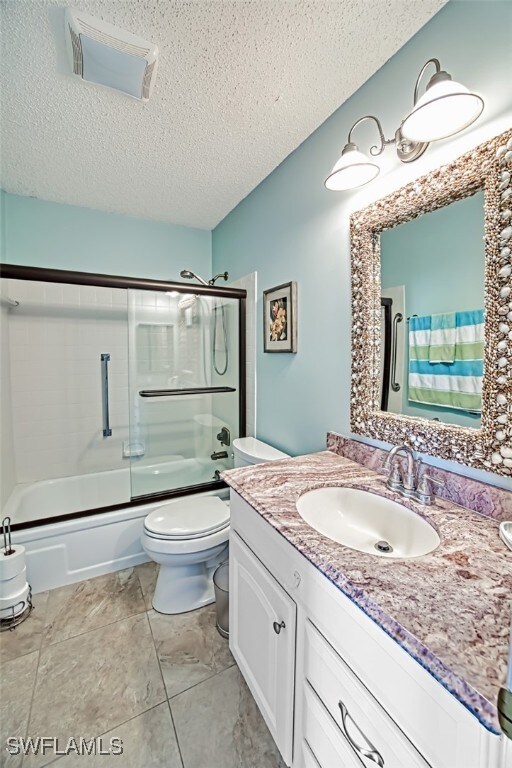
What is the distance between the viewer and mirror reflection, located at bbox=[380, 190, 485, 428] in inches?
36.1

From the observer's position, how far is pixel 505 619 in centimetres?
54

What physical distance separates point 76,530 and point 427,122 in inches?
92.6

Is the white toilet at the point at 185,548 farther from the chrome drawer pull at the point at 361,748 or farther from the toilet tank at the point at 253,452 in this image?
the chrome drawer pull at the point at 361,748

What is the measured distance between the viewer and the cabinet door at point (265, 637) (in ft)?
2.83

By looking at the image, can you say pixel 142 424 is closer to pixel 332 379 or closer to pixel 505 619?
pixel 332 379

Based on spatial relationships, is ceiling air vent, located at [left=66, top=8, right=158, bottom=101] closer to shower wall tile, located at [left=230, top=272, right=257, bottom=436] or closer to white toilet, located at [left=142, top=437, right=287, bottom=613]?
shower wall tile, located at [left=230, top=272, right=257, bottom=436]

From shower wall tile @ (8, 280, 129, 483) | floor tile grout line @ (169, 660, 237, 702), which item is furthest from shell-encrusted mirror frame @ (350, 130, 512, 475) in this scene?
shower wall tile @ (8, 280, 129, 483)

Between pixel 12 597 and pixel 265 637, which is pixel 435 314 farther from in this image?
pixel 12 597

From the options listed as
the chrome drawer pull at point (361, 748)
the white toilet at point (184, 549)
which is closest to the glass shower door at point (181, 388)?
the white toilet at point (184, 549)

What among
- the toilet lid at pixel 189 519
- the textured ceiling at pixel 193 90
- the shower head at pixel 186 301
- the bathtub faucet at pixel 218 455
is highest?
the textured ceiling at pixel 193 90

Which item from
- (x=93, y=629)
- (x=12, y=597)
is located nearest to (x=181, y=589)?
(x=93, y=629)

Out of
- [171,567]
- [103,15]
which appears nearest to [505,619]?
[171,567]

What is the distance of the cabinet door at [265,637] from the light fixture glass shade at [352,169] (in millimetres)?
1365

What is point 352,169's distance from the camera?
1128 mm
